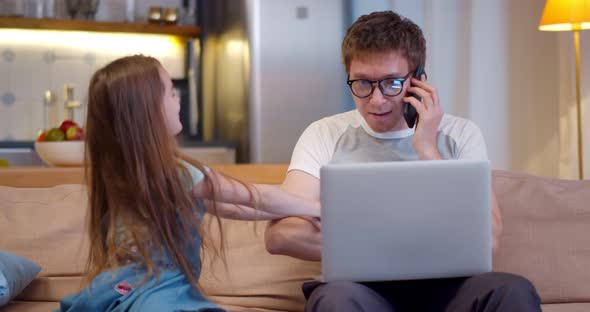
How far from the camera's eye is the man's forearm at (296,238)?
5.55 feet

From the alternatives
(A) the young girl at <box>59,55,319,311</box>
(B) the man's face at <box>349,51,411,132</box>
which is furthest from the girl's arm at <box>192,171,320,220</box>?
(B) the man's face at <box>349,51,411,132</box>

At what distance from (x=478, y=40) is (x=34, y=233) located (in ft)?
6.86

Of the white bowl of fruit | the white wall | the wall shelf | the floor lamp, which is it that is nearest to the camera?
the white bowl of fruit

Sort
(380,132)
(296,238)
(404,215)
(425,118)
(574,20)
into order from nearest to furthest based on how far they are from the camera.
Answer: (404,215) → (296,238) → (425,118) → (380,132) → (574,20)

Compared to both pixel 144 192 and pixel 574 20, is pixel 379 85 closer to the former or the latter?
pixel 144 192

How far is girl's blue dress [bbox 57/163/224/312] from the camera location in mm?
1489

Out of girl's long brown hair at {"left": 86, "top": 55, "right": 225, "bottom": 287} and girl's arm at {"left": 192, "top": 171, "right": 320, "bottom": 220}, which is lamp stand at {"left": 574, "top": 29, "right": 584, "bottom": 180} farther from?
girl's long brown hair at {"left": 86, "top": 55, "right": 225, "bottom": 287}

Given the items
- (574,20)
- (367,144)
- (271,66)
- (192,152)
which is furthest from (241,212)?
(192,152)

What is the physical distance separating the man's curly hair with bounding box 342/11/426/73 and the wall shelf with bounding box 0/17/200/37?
2.83m

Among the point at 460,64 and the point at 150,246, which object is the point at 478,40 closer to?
the point at 460,64

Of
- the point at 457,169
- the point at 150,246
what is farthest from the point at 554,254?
the point at 150,246

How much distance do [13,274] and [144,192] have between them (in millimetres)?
506

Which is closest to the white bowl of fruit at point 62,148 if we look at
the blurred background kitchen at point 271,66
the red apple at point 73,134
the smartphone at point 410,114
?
the red apple at point 73,134

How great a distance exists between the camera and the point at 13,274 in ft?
6.07
